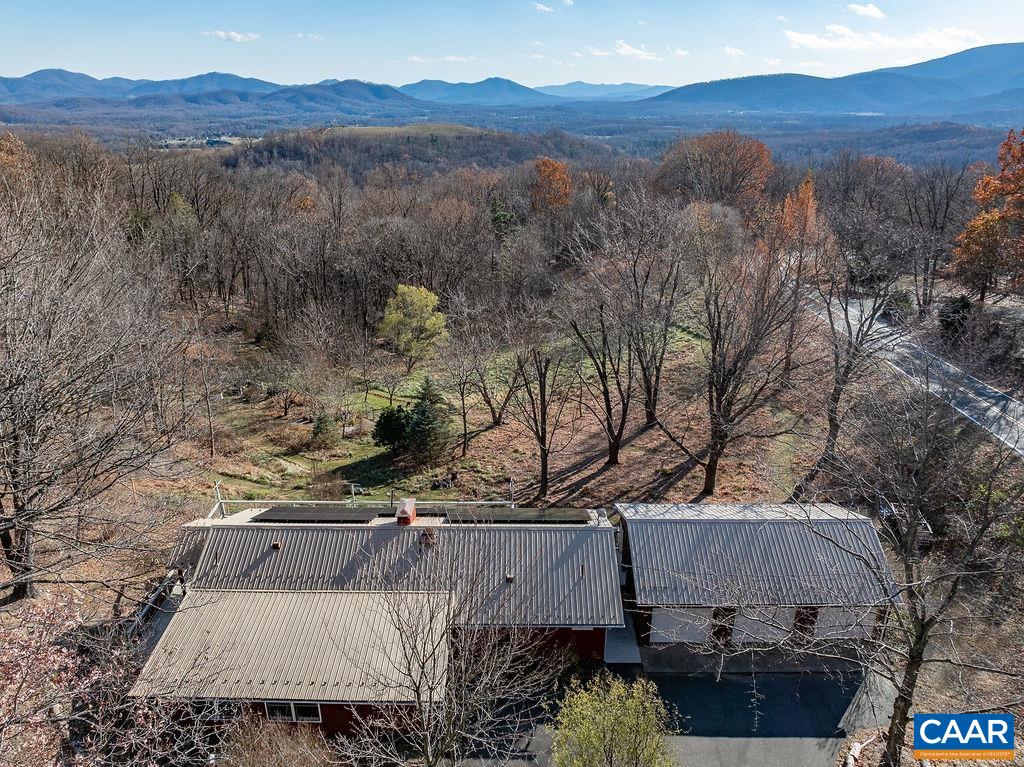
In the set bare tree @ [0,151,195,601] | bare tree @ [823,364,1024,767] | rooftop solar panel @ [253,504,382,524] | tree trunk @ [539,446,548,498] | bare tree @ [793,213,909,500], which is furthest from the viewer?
tree trunk @ [539,446,548,498]

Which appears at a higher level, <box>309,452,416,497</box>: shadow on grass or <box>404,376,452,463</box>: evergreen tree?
<box>404,376,452,463</box>: evergreen tree

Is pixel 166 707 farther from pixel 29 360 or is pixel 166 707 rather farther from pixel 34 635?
pixel 29 360

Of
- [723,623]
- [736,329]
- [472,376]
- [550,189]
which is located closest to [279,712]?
[723,623]

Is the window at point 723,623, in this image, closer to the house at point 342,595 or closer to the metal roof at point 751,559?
the metal roof at point 751,559

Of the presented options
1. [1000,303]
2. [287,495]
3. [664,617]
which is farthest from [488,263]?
[664,617]

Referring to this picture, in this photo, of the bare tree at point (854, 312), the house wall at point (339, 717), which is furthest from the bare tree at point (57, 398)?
the bare tree at point (854, 312)

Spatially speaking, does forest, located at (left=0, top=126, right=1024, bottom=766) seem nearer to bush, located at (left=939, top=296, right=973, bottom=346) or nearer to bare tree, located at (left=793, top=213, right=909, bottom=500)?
bush, located at (left=939, top=296, right=973, bottom=346)

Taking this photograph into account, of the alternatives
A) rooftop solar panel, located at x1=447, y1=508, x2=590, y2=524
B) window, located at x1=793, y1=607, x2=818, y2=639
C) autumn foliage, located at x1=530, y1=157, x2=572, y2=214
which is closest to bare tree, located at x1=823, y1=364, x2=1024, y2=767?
window, located at x1=793, y1=607, x2=818, y2=639
